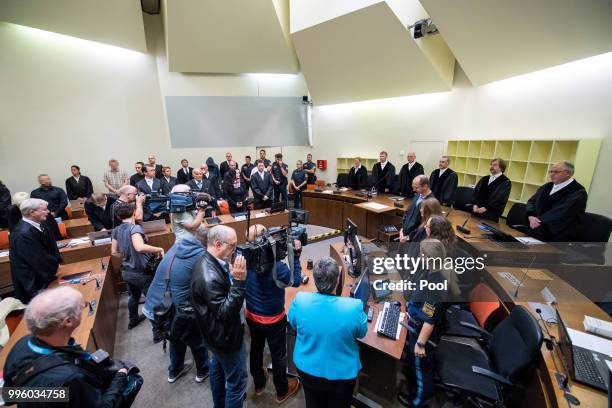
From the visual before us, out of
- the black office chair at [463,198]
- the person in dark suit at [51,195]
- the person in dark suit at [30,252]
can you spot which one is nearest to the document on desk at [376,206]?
the black office chair at [463,198]

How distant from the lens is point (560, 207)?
3049mm

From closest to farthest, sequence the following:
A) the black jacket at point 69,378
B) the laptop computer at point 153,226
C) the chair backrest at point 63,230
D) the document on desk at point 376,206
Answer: the black jacket at point 69,378 → the laptop computer at point 153,226 → the chair backrest at point 63,230 → the document on desk at point 376,206

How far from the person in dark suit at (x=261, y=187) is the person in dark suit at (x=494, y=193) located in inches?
150

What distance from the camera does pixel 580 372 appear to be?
157 cm

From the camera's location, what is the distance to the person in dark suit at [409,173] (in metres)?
5.68

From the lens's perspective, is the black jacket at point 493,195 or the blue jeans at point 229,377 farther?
the black jacket at point 493,195

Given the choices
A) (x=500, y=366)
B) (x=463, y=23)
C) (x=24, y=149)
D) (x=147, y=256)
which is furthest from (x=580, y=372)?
(x=24, y=149)

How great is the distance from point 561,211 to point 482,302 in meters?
1.61

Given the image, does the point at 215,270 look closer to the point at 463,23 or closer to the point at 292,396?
the point at 292,396

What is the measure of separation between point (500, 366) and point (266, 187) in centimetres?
467

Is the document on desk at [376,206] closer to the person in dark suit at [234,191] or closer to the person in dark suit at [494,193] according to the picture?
the person in dark suit at [494,193]

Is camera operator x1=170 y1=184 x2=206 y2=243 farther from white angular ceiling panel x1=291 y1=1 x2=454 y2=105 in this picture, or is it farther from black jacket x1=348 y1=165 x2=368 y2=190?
black jacket x1=348 y1=165 x2=368 y2=190

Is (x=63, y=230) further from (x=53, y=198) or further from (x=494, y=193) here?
(x=494, y=193)

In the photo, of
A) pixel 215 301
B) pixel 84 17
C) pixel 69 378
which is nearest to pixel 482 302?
pixel 215 301
